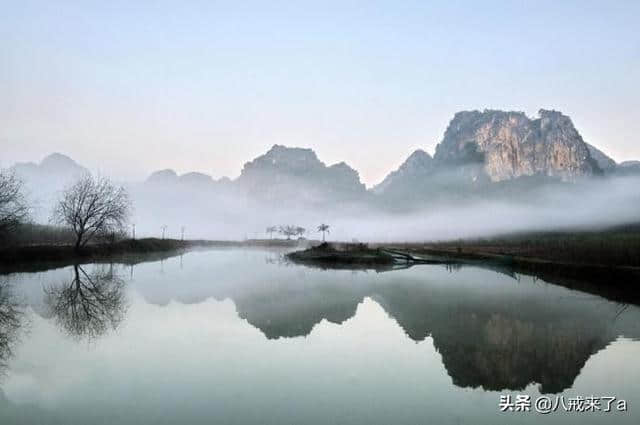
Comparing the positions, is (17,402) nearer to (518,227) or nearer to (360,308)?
(360,308)

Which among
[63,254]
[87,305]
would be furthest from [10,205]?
[87,305]

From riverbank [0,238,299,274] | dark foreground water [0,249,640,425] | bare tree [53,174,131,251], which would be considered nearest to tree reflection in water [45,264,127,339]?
dark foreground water [0,249,640,425]

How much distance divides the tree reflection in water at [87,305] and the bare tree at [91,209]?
32.7 m

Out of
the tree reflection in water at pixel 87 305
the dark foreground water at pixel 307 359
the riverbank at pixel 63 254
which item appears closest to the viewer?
the dark foreground water at pixel 307 359

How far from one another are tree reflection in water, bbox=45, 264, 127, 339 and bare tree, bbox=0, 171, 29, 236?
18721mm

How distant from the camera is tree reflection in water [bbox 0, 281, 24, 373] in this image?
1475cm

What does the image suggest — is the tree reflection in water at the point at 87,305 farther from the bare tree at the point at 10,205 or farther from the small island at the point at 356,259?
the small island at the point at 356,259

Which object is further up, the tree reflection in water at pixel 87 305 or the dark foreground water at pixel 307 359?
the tree reflection in water at pixel 87 305

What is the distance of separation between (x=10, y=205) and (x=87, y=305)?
1383 inches

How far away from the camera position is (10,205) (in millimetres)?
Result: 51312

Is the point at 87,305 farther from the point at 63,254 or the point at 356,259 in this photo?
the point at 356,259

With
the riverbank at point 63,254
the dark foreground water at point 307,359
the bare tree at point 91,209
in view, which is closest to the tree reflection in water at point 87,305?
the dark foreground water at point 307,359

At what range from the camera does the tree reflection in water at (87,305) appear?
63.1 ft

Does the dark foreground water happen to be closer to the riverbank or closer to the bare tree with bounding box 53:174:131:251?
→ the riverbank
